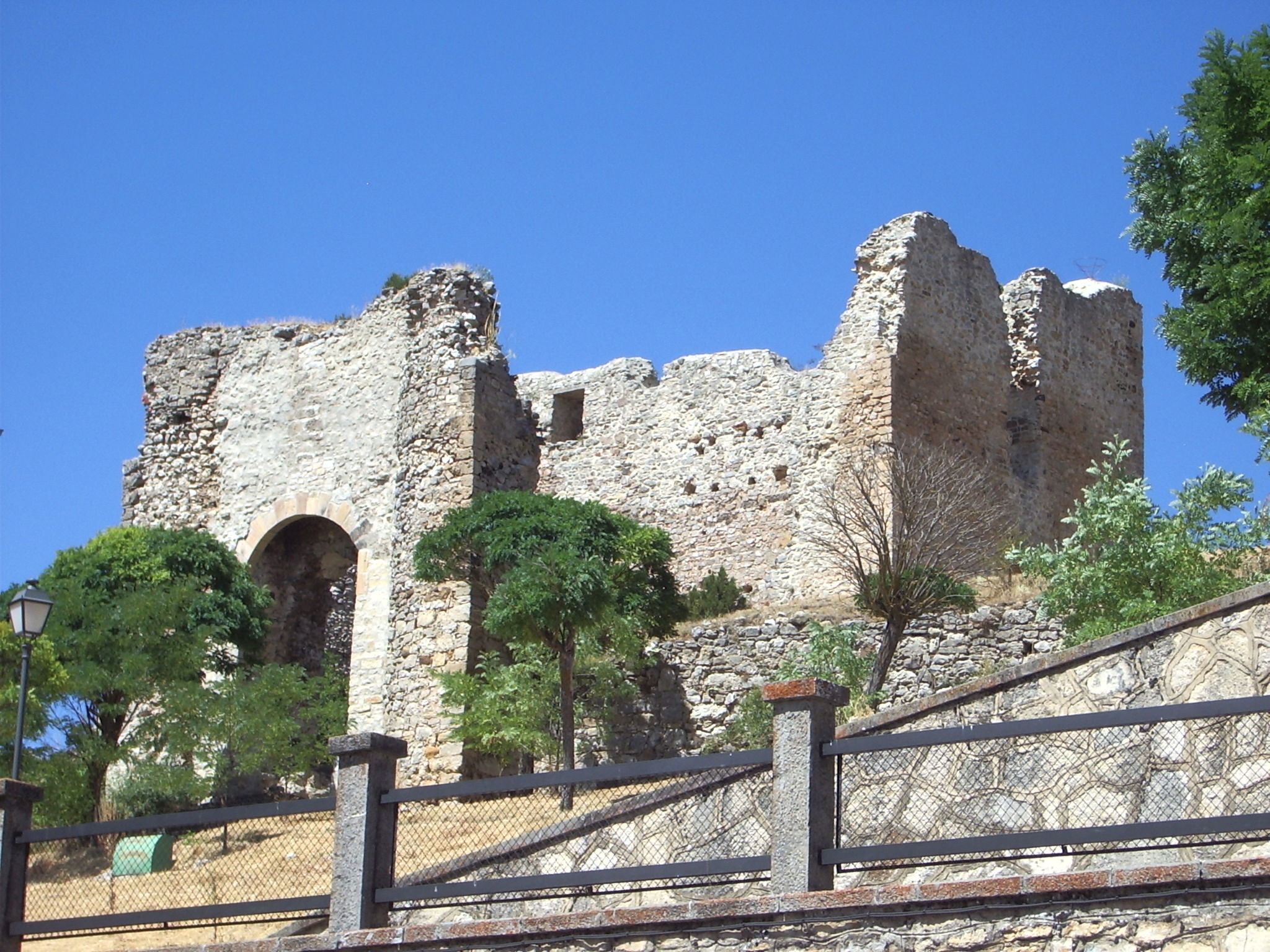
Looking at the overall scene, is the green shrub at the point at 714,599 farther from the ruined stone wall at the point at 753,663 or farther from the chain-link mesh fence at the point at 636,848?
the chain-link mesh fence at the point at 636,848

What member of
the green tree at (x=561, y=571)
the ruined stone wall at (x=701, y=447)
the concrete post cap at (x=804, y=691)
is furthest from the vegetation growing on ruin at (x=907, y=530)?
the concrete post cap at (x=804, y=691)

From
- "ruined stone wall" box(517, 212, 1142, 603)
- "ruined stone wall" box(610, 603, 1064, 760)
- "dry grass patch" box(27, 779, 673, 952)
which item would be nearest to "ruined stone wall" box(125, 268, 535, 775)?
"ruined stone wall" box(610, 603, 1064, 760)

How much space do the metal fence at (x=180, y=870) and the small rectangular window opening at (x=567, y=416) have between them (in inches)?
482

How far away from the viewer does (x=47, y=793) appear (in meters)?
17.3

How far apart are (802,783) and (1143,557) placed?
8.78 meters

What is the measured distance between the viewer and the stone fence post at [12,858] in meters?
9.98

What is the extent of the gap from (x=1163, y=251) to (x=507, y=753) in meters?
8.27

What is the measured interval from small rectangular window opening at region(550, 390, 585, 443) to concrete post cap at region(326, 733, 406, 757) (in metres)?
19.0

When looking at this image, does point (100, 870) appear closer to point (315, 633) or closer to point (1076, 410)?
point (315, 633)

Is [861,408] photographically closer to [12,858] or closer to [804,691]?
[12,858]

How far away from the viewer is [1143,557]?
1580cm

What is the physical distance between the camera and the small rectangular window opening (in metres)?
28.3

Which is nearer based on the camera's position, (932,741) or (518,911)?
(932,741)

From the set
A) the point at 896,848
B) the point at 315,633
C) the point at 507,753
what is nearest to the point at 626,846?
the point at 896,848
